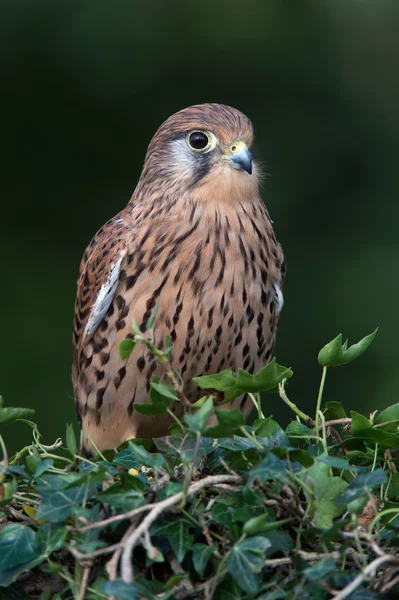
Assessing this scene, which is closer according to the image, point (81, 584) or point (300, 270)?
point (81, 584)

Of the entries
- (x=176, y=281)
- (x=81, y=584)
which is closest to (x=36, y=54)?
(x=176, y=281)

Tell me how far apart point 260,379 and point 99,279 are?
1312 millimetres

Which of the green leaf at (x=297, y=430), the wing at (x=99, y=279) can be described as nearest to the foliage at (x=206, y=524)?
the green leaf at (x=297, y=430)

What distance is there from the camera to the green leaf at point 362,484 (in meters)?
1.33

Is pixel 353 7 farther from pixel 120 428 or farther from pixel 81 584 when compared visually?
pixel 81 584

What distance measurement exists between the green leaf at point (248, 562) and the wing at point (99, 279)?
146 centimetres

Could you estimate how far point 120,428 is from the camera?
274 cm

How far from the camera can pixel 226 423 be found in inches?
52.4

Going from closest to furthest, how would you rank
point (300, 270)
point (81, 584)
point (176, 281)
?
point (81, 584)
point (176, 281)
point (300, 270)

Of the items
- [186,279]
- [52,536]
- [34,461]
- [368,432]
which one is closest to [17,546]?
[52,536]

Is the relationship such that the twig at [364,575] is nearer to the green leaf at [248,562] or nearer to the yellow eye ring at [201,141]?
the green leaf at [248,562]

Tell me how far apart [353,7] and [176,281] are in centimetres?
279

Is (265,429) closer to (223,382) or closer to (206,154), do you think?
(223,382)

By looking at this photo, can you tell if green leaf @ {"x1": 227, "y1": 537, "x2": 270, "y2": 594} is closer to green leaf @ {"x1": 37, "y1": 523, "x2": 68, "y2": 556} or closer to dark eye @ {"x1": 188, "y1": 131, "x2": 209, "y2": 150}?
green leaf @ {"x1": 37, "y1": 523, "x2": 68, "y2": 556}
